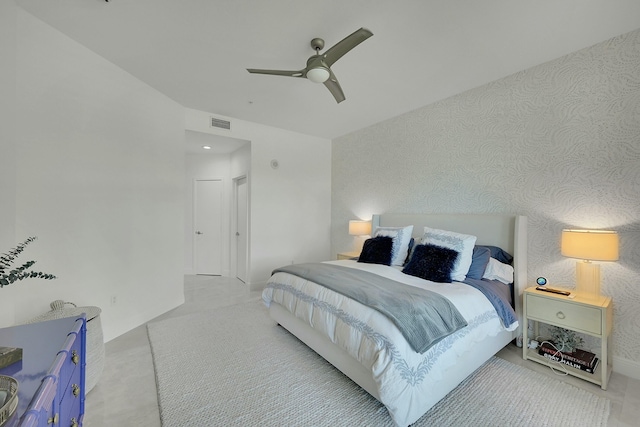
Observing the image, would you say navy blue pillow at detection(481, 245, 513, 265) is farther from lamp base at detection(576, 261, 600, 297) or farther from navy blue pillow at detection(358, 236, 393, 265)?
navy blue pillow at detection(358, 236, 393, 265)

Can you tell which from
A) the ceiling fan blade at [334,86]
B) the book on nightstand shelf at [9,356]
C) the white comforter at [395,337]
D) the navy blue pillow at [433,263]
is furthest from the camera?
the navy blue pillow at [433,263]

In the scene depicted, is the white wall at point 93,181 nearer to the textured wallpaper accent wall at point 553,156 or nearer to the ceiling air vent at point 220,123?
the ceiling air vent at point 220,123

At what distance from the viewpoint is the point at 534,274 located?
8.47ft

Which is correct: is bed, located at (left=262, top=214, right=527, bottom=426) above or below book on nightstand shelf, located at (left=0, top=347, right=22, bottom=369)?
below

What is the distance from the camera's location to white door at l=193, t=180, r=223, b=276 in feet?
17.7

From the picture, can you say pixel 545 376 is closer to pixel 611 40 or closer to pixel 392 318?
pixel 392 318

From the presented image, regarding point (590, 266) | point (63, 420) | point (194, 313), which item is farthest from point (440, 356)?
point (194, 313)

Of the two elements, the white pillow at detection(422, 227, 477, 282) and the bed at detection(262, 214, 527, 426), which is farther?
the white pillow at detection(422, 227, 477, 282)

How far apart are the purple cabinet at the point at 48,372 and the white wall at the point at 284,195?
3.07 metres

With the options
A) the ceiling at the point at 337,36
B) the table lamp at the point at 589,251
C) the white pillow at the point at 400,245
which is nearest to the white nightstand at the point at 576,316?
the table lamp at the point at 589,251

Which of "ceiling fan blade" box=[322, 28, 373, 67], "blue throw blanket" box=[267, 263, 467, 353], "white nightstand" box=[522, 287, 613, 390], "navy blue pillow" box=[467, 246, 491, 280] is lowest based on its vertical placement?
"white nightstand" box=[522, 287, 613, 390]

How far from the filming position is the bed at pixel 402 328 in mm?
1489

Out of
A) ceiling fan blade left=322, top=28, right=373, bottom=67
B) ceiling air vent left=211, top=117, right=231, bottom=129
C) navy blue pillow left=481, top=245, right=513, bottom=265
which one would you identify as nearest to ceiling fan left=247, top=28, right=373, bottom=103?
Result: ceiling fan blade left=322, top=28, right=373, bottom=67

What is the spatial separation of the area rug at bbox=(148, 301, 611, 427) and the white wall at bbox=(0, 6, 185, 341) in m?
0.87
